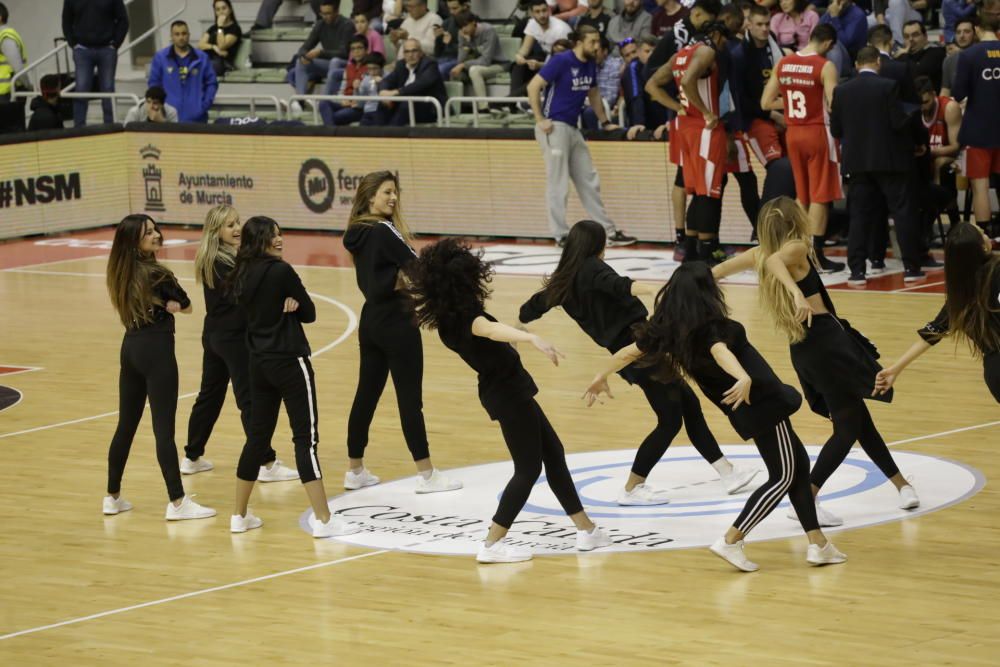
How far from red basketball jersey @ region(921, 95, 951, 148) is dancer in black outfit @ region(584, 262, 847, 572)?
968cm

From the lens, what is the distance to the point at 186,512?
31.7ft

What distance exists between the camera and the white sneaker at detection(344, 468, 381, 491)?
33.2 ft

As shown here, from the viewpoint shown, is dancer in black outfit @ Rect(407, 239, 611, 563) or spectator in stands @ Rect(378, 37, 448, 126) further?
spectator in stands @ Rect(378, 37, 448, 126)

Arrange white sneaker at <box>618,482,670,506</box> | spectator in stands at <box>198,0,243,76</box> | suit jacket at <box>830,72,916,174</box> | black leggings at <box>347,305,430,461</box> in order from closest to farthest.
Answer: white sneaker at <box>618,482,670,506</box>
black leggings at <box>347,305,430,461</box>
suit jacket at <box>830,72,916,174</box>
spectator in stands at <box>198,0,243,76</box>

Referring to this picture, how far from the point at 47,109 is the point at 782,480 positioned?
57.7 ft

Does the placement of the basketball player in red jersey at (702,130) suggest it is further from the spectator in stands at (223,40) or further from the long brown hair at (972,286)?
the spectator in stands at (223,40)

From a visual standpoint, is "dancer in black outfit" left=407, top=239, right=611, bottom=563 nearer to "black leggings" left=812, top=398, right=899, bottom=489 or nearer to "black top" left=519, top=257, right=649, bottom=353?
"black top" left=519, top=257, right=649, bottom=353

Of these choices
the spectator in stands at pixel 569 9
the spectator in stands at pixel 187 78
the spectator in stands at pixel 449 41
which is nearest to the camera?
the spectator in stands at pixel 569 9

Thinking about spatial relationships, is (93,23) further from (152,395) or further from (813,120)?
(152,395)

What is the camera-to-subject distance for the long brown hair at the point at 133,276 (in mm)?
9469

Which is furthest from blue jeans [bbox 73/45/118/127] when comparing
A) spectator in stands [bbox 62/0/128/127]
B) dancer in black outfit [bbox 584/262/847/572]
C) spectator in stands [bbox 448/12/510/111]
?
dancer in black outfit [bbox 584/262/847/572]

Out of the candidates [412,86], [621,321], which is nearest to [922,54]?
[412,86]

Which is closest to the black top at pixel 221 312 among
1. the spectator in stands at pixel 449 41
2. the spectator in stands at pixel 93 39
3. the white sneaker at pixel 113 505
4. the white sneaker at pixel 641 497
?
the white sneaker at pixel 113 505

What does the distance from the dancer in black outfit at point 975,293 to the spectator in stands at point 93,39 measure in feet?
58.3
